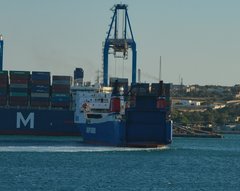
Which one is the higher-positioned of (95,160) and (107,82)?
(107,82)

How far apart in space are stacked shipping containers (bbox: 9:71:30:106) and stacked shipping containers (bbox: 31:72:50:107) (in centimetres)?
58

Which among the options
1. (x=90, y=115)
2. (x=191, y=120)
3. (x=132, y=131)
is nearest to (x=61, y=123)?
(x=90, y=115)

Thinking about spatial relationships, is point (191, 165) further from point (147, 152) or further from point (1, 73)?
point (1, 73)

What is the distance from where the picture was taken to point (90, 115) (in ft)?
277

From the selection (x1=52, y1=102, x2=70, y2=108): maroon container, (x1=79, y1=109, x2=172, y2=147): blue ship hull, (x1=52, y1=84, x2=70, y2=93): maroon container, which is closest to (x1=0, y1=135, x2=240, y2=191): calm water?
A: (x1=79, y1=109, x2=172, y2=147): blue ship hull

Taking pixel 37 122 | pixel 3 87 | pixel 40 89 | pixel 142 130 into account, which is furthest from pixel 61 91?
pixel 142 130

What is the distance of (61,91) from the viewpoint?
95.8 metres

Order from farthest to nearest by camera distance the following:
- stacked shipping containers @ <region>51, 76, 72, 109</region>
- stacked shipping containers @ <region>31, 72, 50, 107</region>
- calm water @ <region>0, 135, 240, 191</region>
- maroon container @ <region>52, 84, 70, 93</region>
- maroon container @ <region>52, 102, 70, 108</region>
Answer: maroon container @ <region>52, 102, 70, 108</region>, stacked shipping containers @ <region>51, 76, 72, 109</region>, maroon container @ <region>52, 84, 70, 93</region>, stacked shipping containers @ <region>31, 72, 50, 107</region>, calm water @ <region>0, 135, 240, 191</region>

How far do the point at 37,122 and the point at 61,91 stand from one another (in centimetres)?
373

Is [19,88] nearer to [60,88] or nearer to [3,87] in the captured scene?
[3,87]

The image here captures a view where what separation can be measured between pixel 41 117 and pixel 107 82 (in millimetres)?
7137

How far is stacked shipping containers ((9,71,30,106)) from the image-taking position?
3748 inches

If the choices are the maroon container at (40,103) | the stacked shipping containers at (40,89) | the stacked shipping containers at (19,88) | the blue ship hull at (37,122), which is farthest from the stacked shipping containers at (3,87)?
the maroon container at (40,103)

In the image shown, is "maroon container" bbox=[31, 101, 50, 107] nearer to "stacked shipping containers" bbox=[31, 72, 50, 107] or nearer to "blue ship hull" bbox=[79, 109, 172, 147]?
"stacked shipping containers" bbox=[31, 72, 50, 107]
